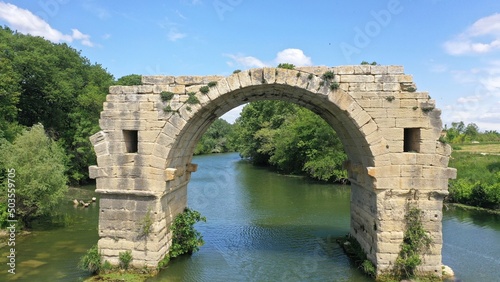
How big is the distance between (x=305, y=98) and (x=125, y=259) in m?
6.20

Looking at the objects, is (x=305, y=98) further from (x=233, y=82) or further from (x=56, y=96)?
(x=56, y=96)

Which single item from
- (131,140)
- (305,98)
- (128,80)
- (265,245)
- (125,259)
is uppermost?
(128,80)

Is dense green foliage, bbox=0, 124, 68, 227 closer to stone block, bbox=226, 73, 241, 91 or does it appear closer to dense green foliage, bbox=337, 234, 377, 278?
stone block, bbox=226, 73, 241, 91

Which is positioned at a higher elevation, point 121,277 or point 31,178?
point 31,178

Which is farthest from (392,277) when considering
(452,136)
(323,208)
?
(452,136)

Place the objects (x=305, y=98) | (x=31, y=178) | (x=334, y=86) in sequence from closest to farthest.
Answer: (x=334, y=86) → (x=305, y=98) → (x=31, y=178)

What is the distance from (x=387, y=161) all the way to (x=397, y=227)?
1.58 meters

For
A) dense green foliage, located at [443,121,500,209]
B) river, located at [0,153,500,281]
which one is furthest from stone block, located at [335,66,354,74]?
dense green foliage, located at [443,121,500,209]

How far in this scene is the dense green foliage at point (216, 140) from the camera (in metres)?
67.6

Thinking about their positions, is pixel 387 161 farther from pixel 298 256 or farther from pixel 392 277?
pixel 298 256

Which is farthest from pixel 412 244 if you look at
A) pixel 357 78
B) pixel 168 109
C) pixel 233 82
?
pixel 168 109

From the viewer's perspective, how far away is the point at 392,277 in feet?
27.9

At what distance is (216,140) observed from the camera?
241ft

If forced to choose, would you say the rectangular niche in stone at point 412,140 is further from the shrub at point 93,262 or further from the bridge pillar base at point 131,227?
the shrub at point 93,262
